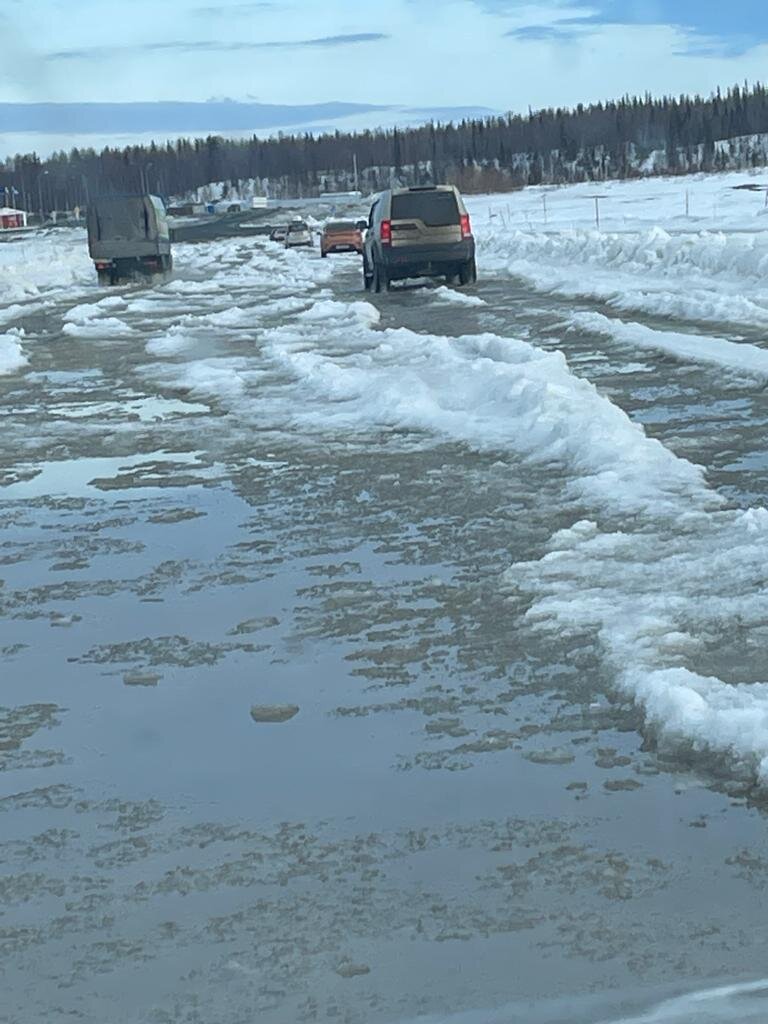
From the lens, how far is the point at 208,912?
4.30 meters

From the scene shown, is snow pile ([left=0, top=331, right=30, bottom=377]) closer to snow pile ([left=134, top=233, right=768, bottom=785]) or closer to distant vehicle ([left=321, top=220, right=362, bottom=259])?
snow pile ([left=134, top=233, right=768, bottom=785])

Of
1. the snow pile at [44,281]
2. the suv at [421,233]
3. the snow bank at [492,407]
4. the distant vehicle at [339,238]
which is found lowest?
the snow pile at [44,281]

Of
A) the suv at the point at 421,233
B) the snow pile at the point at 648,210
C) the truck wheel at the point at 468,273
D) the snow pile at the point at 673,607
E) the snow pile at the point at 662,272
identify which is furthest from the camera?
the snow pile at the point at 648,210

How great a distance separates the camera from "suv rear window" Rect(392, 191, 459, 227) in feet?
104

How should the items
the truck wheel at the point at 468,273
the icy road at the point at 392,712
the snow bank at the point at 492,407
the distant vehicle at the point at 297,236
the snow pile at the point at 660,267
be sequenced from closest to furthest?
the icy road at the point at 392,712 < the snow bank at the point at 492,407 < the snow pile at the point at 660,267 < the truck wheel at the point at 468,273 < the distant vehicle at the point at 297,236

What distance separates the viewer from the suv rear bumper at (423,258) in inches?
1248

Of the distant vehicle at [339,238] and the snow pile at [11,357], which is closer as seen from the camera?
the snow pile at [11,357]

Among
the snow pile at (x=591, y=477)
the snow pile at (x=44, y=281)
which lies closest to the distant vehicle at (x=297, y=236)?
the snow pile at (x=44, y=281)

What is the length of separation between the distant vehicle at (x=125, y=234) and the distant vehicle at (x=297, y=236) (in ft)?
94.0

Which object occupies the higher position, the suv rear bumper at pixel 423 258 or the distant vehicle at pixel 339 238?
the suv rear bumper at pixel 423 258

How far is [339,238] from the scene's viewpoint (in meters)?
60.8

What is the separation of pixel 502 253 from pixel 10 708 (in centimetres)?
4365

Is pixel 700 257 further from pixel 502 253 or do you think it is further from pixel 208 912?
pixel 208 912

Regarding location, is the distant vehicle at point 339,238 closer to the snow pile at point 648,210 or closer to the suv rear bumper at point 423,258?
the snow pile at point 648,210
